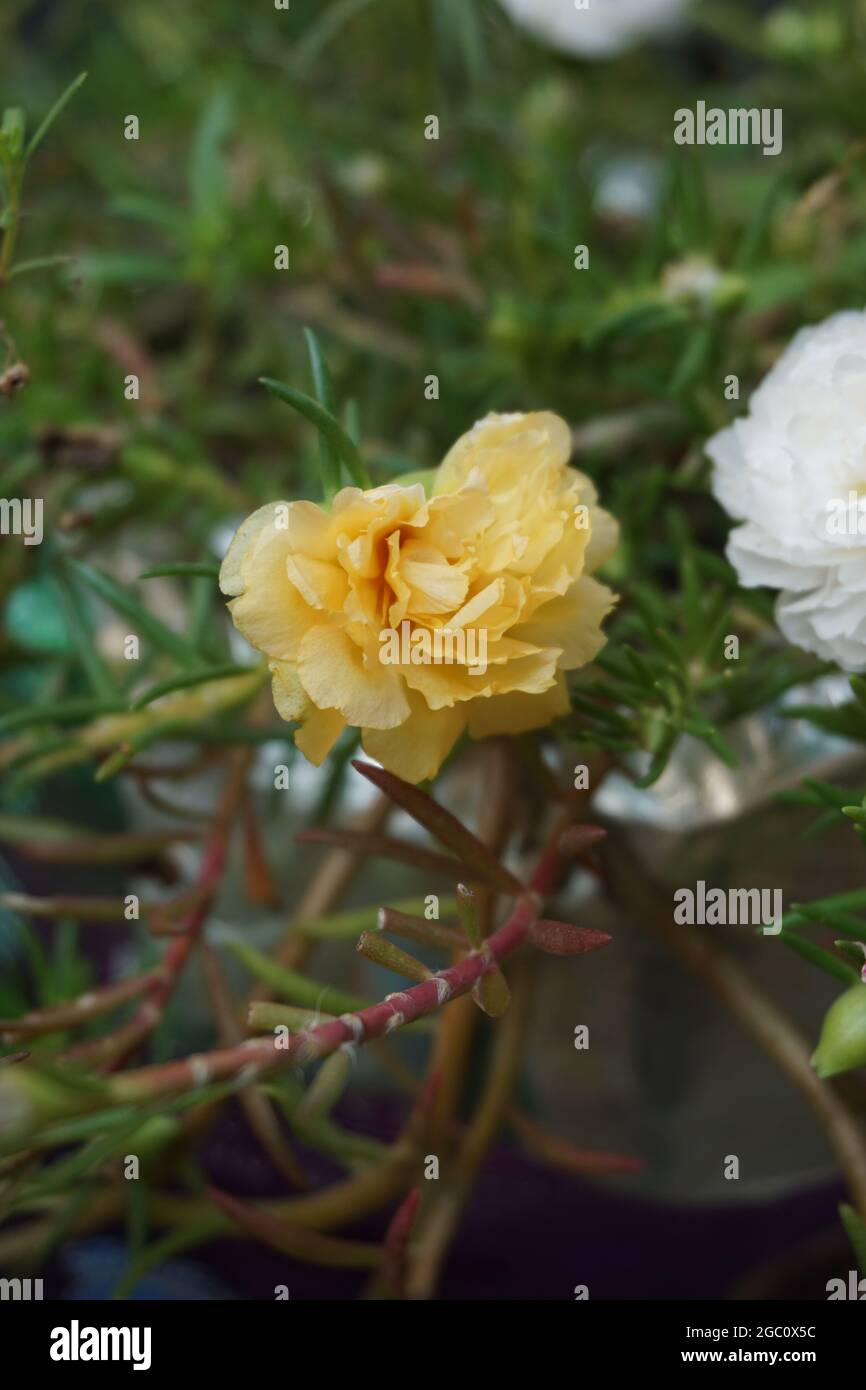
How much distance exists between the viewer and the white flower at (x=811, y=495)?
28 cm

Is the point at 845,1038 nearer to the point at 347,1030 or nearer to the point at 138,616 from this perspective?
the point at 347,1030

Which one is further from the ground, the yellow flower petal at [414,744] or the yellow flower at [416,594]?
the yellow flower at [416,594]

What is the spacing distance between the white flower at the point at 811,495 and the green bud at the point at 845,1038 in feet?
0.25

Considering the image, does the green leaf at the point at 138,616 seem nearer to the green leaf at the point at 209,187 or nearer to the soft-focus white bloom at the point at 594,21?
the green leaf at the point at 209,187

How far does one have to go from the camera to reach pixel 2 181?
293 millimetres

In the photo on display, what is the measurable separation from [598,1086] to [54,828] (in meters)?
0.23

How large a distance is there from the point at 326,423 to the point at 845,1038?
17 centimetres

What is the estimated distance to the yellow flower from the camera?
0.25 meters

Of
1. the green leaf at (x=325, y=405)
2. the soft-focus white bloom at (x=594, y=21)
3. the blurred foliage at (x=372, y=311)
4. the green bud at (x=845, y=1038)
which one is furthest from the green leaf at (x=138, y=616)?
the soft-focus white bloom at (x=594, y=21)

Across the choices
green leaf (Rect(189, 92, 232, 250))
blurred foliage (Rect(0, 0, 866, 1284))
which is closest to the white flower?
blurred foliage (Rect(0, 0, 866, 1284))

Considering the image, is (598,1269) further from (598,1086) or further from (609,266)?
(609,266)

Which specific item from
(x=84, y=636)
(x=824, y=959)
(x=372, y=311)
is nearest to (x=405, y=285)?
(x=372, y=311)

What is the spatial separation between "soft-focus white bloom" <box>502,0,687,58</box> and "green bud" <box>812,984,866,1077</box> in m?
0.49

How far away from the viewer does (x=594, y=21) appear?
606 mm
